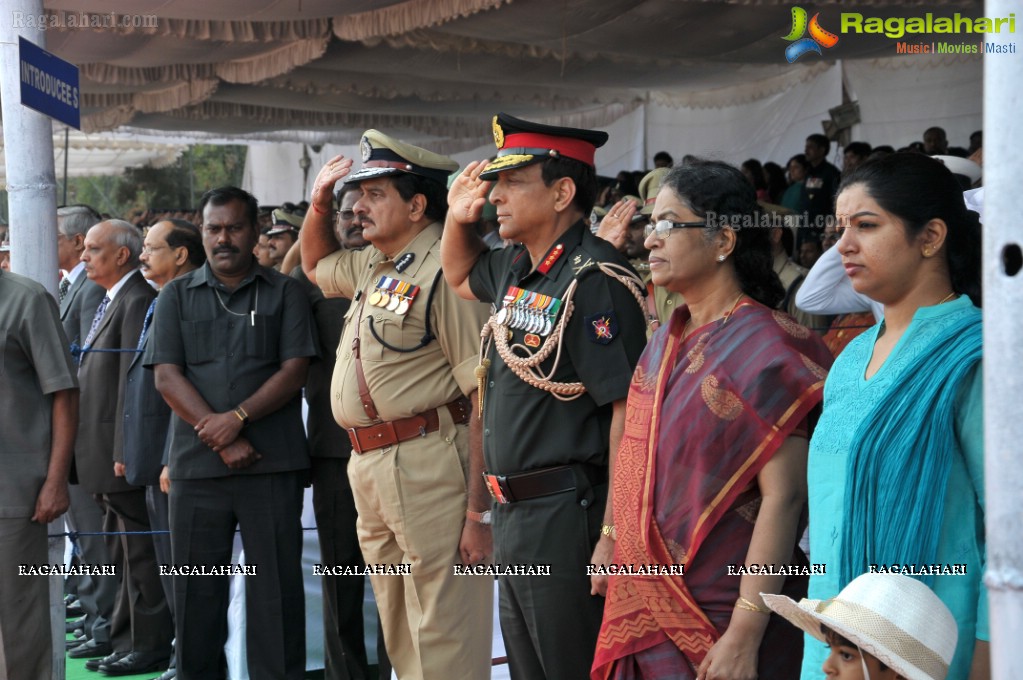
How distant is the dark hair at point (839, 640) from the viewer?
7.50 feet

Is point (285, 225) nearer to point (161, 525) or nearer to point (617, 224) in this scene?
point (161, 525)

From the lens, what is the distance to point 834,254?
13.4 feet

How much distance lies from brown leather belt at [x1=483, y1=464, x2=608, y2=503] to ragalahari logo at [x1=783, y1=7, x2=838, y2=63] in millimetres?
4646

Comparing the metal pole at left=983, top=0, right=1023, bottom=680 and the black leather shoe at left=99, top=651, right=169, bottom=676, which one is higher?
the metal pole at left=983, top=0, right=1023, bottom=680

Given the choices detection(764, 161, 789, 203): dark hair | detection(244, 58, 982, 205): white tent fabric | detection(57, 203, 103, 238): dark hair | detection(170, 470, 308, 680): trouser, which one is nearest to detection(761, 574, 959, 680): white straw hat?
detection(170, 470, 308, 680): trouser

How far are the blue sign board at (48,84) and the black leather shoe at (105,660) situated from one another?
263 centimetres

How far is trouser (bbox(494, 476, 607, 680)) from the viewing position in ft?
11.3

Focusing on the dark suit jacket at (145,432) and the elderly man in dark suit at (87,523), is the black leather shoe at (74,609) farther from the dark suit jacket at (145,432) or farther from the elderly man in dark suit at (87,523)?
the dark suit jacket at (145,432)

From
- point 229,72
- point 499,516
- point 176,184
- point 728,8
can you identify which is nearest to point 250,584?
point 499,516

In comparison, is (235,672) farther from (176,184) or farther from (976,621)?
(176,184)

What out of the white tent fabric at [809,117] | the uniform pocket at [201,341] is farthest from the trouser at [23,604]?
Answer: the white tent fabric at [809,117]

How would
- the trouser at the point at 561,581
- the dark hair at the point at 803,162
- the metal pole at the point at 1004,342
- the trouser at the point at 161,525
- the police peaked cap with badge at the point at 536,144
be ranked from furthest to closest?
1. the dark hair at the point at 803,162
2. the trouser at the point at 161,525
3. the police peaked cap with badge at the point at 536,144
4. the trouser at the point at 561,581
5. the metal pole at the point at 1004,342

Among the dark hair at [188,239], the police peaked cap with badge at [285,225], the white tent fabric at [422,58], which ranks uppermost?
the white tent fabric at [422,58]

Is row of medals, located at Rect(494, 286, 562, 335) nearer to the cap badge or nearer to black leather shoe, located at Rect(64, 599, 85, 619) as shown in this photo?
the cap badge
